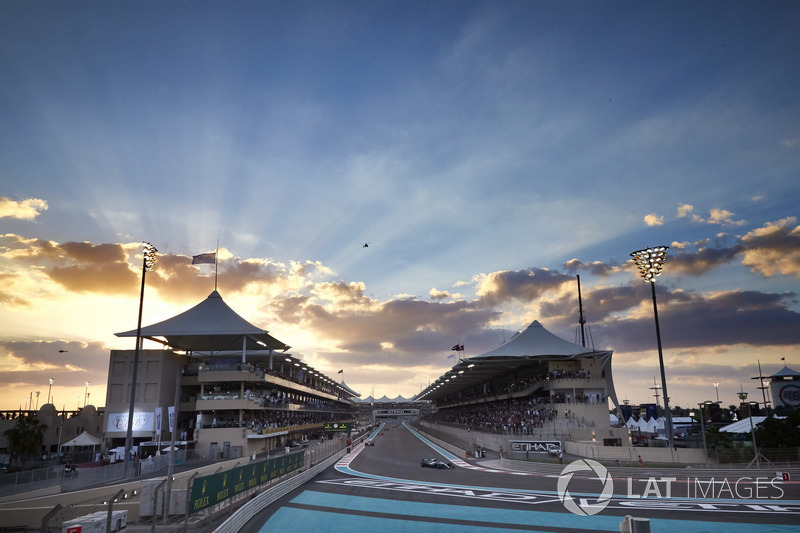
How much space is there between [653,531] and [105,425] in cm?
5351

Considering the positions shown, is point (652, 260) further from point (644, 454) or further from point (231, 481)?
point (231, 481)

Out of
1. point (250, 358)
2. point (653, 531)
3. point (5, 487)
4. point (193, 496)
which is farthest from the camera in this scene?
point (250, 358)

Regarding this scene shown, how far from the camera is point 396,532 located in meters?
20.3

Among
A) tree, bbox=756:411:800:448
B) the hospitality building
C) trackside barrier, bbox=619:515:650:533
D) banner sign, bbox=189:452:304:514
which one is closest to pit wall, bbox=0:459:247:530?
banner sign, bbox=189:452:304:514

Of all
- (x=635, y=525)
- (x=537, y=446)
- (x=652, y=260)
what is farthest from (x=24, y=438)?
(x=652, y=260)

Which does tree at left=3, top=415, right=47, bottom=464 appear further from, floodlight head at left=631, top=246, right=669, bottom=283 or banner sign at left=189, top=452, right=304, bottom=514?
floodlight head at left=631, top=246, right=669, bottom=283

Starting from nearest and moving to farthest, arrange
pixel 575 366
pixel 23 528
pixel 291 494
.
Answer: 1. pixel 23 528
2. pixel 291 494
3. pixel 575 366

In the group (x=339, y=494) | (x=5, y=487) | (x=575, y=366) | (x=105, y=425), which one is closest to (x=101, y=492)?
(x=5, y=487)

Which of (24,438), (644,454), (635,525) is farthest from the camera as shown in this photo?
(24,438)

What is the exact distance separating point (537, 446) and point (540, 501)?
75.7ft

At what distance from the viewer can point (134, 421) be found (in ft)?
177

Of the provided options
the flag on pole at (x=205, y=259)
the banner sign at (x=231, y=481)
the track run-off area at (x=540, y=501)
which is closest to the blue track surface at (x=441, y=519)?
the track run-off area at (x=540, y=501)

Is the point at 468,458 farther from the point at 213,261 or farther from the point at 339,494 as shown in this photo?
the point at 213,261

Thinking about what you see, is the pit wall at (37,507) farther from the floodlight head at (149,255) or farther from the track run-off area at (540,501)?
the floodlight head at (149,255)
